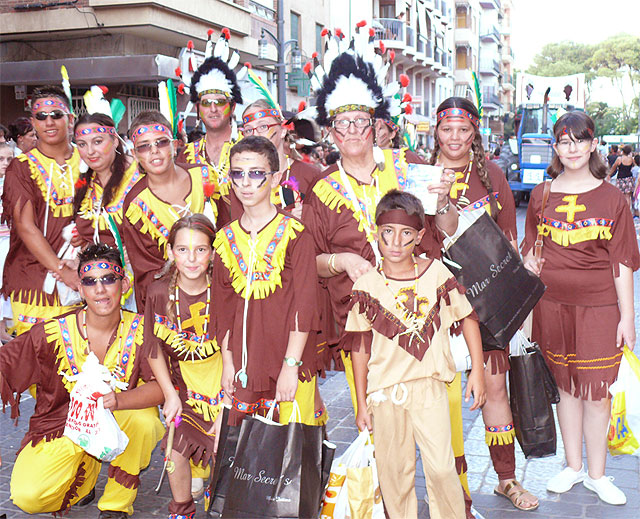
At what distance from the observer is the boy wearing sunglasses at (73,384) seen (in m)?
4.06

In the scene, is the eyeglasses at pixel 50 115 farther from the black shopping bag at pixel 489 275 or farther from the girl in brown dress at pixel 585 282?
the girl in brown dress at pixel 585 282

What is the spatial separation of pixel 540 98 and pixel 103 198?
21.4 meters

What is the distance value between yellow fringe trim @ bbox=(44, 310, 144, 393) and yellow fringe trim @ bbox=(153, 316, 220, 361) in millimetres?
300

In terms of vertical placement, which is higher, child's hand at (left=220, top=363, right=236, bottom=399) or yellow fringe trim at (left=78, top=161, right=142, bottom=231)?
yellow fringe trim at (left=78, top=161, right=142, bottom=231)

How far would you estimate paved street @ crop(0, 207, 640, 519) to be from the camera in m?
3.99

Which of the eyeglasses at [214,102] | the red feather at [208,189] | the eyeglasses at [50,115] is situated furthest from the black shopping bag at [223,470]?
the eyeglasses at [214,102]

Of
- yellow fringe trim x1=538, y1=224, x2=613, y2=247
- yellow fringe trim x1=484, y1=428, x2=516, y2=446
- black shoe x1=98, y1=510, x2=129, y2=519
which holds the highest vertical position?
yellow fringe trim x1=538, y1=224, x2=613, y2=247

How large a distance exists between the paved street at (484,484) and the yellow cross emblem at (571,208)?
149 centimetres

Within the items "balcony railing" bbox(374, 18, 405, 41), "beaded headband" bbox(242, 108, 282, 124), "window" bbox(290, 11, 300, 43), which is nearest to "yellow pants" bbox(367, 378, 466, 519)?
"beaded headband" bbox(242, 108, 282, 124)

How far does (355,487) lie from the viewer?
3414 millimetres

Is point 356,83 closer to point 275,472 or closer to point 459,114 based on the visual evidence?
point 459,114

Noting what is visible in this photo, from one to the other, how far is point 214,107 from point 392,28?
3561 cm

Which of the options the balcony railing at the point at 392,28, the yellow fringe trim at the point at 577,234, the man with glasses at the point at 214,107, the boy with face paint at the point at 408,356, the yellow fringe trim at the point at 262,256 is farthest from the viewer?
the balcony railing at the point at 392,28

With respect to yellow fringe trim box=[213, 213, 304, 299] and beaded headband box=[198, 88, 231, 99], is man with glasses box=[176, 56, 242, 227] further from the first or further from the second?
yellow fringe trim box=[213, 213, 304, 299]
